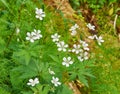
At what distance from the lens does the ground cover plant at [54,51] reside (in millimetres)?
3566

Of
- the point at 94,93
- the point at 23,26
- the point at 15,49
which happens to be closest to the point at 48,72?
the point at 15,49

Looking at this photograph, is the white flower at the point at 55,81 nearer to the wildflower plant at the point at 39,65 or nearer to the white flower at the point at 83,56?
the wildflower plant at the point at 39,65

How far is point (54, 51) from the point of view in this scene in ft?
14.2

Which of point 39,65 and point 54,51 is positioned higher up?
Result: point 54,51

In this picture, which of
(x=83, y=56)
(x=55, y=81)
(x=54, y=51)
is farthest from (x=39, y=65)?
(x=54, y=51)

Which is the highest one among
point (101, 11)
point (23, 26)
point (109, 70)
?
point (101, 11)

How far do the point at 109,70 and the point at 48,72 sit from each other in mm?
1603

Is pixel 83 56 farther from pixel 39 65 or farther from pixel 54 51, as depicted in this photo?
pixel 54 51

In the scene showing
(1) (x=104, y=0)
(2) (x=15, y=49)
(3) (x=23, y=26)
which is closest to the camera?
(2) (x=15, y=49)

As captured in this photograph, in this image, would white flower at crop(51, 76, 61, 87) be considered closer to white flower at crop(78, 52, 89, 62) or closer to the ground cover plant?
the ground cover plant

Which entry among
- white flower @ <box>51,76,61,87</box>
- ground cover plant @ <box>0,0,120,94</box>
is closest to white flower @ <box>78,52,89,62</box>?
ground cover plant @ <box>0,0,120,94</box>

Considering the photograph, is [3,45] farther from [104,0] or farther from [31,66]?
[104,0]

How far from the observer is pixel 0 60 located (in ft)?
13.0

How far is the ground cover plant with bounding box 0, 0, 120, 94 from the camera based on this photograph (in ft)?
11.7
